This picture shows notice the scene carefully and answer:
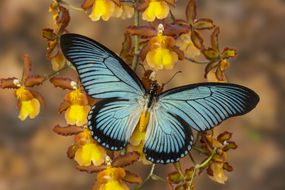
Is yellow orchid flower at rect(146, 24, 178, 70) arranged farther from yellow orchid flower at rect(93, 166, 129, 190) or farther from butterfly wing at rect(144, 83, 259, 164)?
yellow orchid flower at rect(93, 166, 129, 190)

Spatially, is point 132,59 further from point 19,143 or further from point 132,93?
point 19,143

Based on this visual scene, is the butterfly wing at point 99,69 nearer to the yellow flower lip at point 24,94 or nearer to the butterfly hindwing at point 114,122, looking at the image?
the butterfly hindwing at point 114,122

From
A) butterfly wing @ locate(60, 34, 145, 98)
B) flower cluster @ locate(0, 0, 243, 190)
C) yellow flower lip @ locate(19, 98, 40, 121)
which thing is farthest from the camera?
yellow flower lip @ locate(19, 98, 40, 121)

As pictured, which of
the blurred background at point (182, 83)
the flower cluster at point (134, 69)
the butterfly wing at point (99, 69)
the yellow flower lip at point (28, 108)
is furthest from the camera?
the blurred background at point (182, 83)

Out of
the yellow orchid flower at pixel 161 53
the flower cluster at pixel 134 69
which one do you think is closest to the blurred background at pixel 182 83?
the flower cluster at pixel 134 69

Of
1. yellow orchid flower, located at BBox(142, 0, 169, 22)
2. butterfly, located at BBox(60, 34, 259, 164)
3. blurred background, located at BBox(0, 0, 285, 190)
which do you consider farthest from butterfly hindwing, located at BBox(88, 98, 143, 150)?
blurred background, located at BBox(0, 0, 285, 190)
